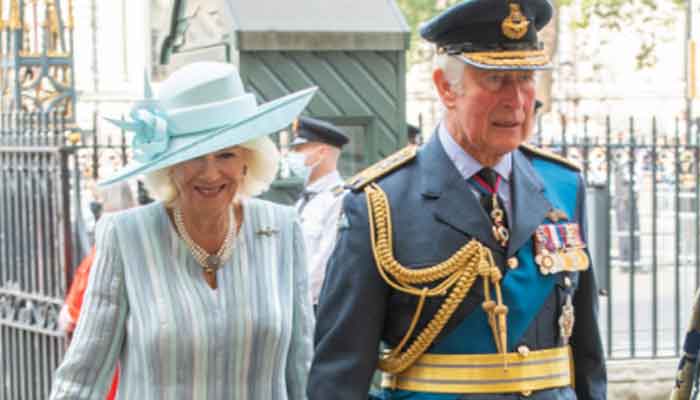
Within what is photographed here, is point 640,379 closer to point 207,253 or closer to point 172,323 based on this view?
point 207,253

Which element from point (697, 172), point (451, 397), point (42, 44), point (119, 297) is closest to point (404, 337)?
point (451, 397)

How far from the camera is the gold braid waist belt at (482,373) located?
3365 mm

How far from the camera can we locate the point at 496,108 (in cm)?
337

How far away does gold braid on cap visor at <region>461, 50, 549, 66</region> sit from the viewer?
3400 millimetres

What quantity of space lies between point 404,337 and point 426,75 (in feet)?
118

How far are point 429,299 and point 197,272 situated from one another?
681 mm

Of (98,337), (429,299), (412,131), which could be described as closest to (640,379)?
(412,131)

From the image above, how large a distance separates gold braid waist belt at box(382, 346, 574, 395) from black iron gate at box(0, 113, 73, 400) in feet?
13.9

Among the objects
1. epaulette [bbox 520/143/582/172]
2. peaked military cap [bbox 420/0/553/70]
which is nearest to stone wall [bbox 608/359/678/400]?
epaulette [bbox 520/143/582/172]

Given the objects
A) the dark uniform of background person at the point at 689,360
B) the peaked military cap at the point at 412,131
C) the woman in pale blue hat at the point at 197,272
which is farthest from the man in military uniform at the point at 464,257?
the peaked military cap at the point at 412,131

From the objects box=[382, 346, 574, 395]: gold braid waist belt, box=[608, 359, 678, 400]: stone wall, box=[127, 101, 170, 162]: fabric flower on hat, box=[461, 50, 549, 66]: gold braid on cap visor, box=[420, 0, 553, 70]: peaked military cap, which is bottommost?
box=[608, 359, 678, 400]: stone wall

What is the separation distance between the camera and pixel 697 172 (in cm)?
912

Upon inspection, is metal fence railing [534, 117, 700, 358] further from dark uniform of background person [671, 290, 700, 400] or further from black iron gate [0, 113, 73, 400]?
dark uniform of background person [671, 290, 700, 400]

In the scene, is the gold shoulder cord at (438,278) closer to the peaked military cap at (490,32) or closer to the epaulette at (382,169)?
the epaulette at (382,169)
